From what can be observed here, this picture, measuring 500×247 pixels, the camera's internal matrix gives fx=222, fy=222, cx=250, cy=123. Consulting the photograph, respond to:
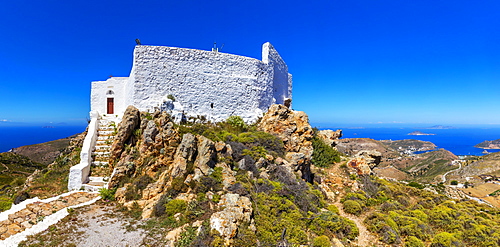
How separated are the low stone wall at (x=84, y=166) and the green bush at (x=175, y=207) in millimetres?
7105

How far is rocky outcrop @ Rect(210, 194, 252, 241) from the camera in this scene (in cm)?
759

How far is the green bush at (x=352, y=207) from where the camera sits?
12938 mm

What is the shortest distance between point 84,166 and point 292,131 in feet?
46.7

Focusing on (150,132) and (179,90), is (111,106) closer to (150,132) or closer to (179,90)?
(179,90)

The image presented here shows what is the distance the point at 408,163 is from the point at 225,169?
282 feet

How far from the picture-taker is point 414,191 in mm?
18562

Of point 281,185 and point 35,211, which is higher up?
point 281,185

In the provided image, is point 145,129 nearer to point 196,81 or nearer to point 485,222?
point 196,81

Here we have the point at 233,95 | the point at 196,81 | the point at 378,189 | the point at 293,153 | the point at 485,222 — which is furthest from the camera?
the point at 233,95

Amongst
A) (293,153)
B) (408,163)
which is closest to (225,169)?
(293,153)

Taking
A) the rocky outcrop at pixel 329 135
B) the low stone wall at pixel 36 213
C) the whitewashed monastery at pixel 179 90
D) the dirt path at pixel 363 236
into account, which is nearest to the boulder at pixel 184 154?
the low stone wall at pixel 36 213

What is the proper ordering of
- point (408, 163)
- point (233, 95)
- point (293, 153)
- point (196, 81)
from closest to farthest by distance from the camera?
1. point (293, 153)
2. point (196, 81)
3. point (233, 95)
4. point (408, 163)

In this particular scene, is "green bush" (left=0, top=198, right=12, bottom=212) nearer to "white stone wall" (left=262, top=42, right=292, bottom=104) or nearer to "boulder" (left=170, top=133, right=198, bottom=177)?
"boulder" (left=170, top=133, right=198, bottom=177)

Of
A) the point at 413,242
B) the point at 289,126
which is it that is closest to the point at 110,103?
the point at 289,126
